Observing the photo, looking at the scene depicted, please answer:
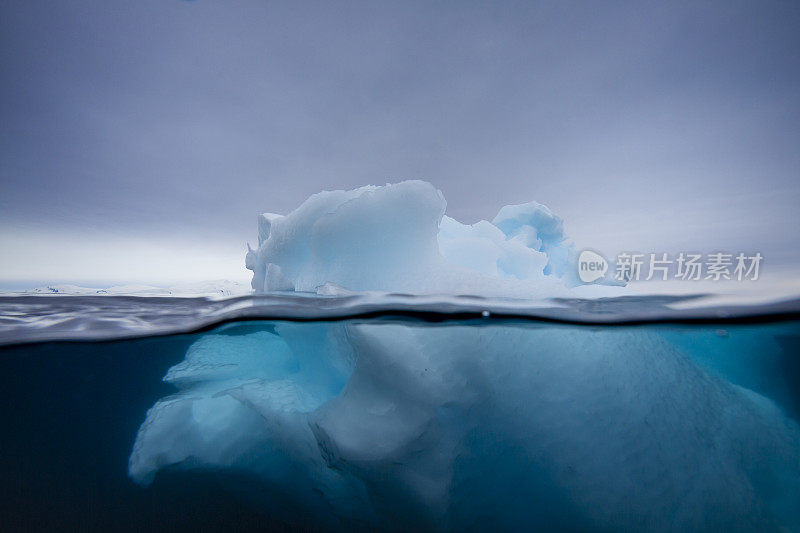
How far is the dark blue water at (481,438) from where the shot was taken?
2666 mm

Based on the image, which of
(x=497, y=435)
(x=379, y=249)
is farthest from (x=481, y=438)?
(x=379, y=249)

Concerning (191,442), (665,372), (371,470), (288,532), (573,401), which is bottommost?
(288,532)

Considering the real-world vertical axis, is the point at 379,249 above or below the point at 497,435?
above

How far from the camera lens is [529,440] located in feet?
9.25

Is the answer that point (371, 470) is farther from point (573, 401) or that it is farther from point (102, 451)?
point (102, 451)

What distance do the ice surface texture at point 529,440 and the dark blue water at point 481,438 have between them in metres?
0.01

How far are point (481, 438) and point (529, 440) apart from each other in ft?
1.56

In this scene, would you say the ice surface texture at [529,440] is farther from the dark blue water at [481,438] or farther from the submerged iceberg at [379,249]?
the submerged iceberg at [379,249]

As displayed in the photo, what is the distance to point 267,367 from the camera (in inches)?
193

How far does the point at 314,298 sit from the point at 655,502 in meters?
4.10

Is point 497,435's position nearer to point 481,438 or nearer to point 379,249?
point 481,438

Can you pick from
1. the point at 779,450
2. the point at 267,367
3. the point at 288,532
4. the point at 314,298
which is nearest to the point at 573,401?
the point at 779,450

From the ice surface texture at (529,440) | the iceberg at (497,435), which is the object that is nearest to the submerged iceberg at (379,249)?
the iceberg at (497,435)

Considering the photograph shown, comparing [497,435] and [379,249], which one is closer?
[497,435]
